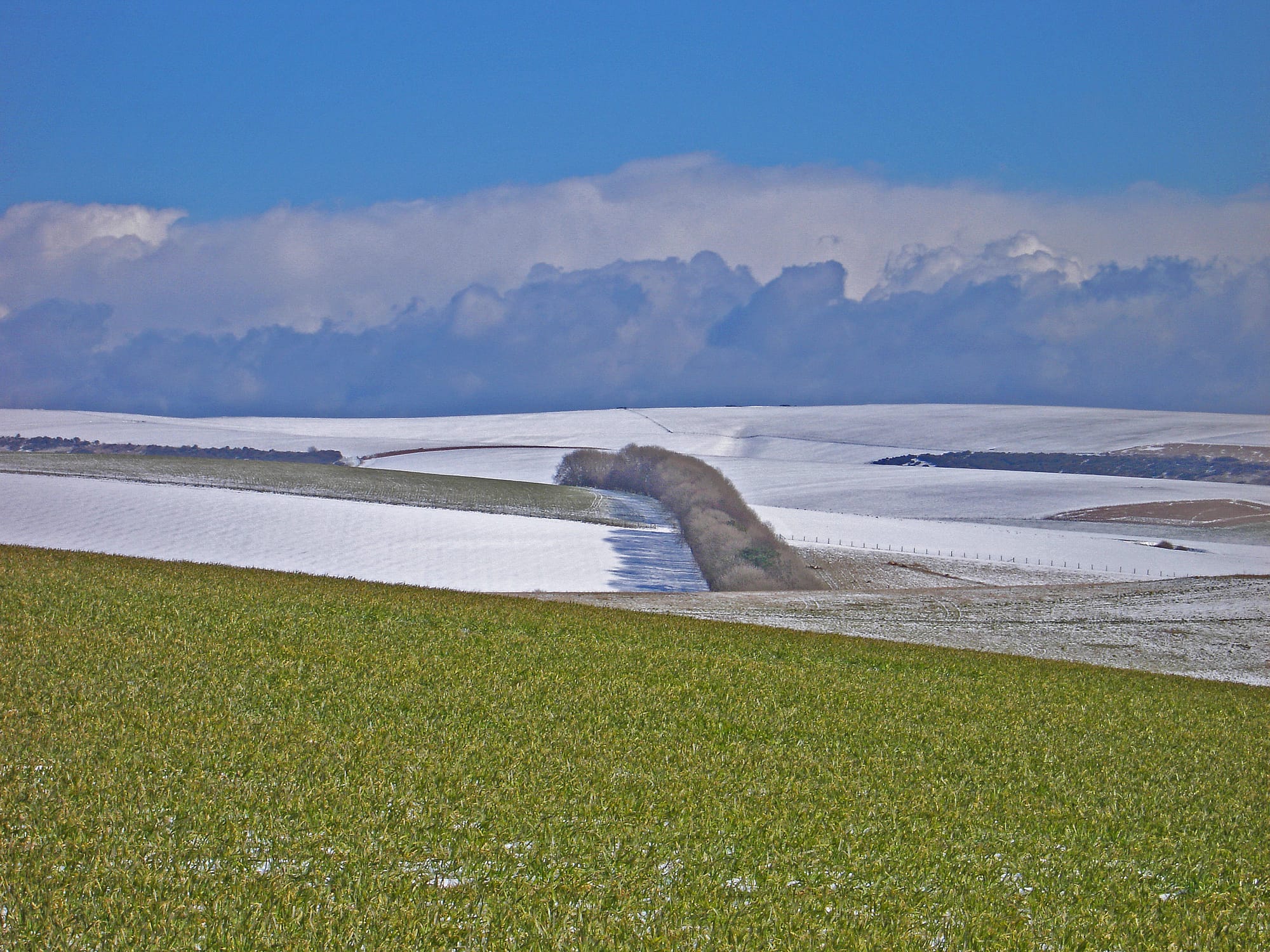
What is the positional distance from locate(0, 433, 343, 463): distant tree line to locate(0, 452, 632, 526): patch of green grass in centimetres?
1542

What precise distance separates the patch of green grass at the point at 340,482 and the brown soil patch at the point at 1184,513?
31584 mm

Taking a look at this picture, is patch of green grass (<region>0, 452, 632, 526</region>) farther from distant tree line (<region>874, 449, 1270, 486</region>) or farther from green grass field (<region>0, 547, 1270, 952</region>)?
distant tree line (<region>874, 449, 1270, 486</region>)

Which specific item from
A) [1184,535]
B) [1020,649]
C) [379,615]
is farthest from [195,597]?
[1184,535]

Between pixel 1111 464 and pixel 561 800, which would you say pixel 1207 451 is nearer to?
pixel 1111 464

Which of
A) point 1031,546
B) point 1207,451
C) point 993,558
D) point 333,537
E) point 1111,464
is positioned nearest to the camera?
point 333,537

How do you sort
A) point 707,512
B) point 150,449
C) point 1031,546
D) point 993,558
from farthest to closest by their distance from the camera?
point 150,449
point 1031,546
point 707,512
point 993,558

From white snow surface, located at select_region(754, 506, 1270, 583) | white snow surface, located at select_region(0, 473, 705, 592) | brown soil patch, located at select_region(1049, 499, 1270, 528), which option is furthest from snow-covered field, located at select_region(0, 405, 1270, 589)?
white snow surface, located at select_region(0, 473, 705, 592)

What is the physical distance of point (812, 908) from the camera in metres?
6.77

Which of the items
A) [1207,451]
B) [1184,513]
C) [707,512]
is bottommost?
[1184,513]

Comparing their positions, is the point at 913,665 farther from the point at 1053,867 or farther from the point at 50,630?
the point at 50,630

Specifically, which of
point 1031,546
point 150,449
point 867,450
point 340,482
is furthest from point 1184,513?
point 150,449

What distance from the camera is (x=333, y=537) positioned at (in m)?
43.5

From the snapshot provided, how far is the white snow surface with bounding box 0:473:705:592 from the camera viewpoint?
38.2 meters

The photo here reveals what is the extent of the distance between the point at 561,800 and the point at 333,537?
37016 millimetres
